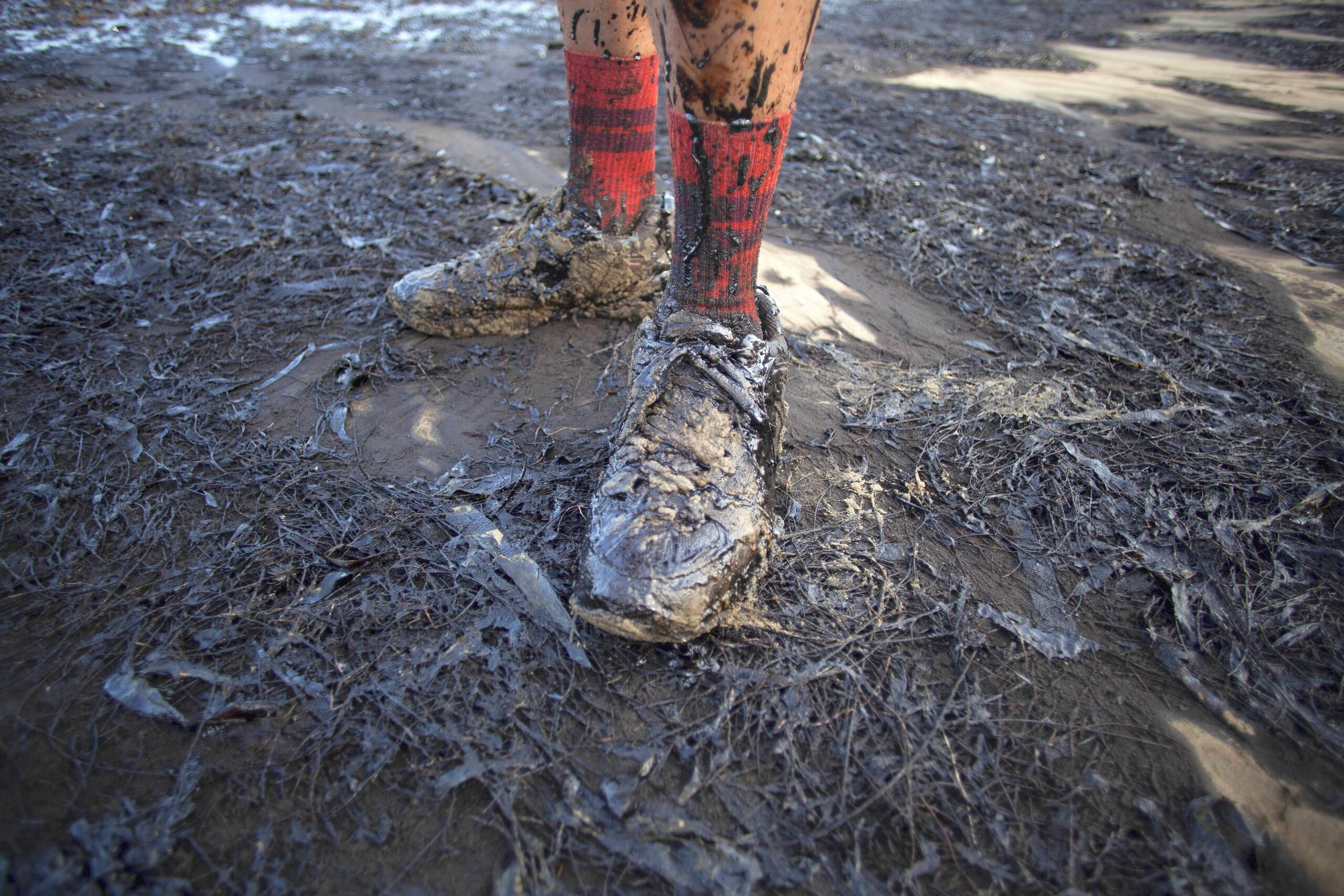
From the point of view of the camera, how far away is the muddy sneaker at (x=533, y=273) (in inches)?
86.7

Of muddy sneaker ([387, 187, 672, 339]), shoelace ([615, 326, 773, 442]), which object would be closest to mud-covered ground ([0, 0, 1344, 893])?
muddy sneaker ([387, 187, 672, 339])

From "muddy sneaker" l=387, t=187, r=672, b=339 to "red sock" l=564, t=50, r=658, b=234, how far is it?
2.6 inches

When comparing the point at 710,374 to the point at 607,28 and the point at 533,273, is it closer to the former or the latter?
the point at 533,273

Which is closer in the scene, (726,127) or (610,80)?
(726,127)

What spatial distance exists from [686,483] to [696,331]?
17.1 inches

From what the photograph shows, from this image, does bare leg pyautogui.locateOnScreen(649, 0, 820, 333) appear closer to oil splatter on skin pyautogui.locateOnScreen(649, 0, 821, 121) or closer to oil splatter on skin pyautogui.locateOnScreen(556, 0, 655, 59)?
oil splatter on skin pyautogui.locateOnScreen(649, 0, 821, 121)

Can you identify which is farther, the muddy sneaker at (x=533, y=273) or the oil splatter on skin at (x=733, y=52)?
the muddy sneaker at (x=533, y=273)

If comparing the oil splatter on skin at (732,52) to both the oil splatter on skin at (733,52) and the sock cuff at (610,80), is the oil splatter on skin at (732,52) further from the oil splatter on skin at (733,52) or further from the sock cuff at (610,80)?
the sock cuff at (610,80)

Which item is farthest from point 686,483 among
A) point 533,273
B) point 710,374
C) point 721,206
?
point 533,273

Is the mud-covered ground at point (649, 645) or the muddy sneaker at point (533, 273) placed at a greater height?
the muddy sneaker at point (533, 273)

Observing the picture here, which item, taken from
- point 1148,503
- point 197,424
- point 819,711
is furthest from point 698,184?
point 197,424

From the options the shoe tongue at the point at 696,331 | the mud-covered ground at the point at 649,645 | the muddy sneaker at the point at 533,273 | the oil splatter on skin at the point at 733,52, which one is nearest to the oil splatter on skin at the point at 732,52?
the oil splatter on skin at the point at 733,52

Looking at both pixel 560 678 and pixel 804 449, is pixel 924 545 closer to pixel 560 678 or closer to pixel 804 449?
pixel 804 449

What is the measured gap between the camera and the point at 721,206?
1.49 m
